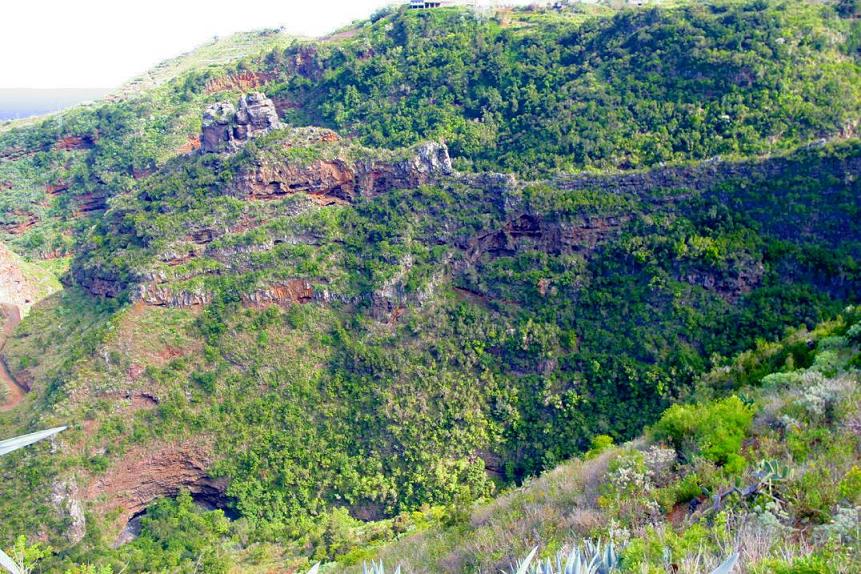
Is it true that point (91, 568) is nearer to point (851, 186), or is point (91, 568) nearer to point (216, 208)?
point (216, 208)

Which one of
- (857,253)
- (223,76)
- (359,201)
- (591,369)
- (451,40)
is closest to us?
(857,253)

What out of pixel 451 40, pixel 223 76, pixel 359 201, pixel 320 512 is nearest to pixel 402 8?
pixel 451 40

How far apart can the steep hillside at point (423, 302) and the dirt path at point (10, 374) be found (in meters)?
0.90

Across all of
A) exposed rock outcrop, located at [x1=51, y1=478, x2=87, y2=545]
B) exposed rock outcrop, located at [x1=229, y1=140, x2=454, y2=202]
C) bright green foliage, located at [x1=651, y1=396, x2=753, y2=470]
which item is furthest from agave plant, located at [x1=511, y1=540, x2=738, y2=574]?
exposed rock outcrop, located at [x1=229, y1=140, x2=454, y2=202]

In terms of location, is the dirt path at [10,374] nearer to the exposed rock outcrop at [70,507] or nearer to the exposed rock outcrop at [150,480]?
the exposed rock outcrop at [70,507]

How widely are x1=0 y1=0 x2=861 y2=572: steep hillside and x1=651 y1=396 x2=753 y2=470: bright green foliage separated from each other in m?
6.67

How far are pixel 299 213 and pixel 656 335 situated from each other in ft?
71.5

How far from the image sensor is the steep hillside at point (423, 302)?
29016 millimetres

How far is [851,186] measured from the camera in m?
30.9

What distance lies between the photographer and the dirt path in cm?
3369

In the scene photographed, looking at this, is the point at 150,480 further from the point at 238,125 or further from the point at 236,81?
the point at 236,81

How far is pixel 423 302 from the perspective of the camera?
35094mm

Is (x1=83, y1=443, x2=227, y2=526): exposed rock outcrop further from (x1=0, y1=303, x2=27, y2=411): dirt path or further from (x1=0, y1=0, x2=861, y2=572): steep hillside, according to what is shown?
(x1=0, y1=303, x2=27, y2=411): dirt path

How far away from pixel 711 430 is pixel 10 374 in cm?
3766
